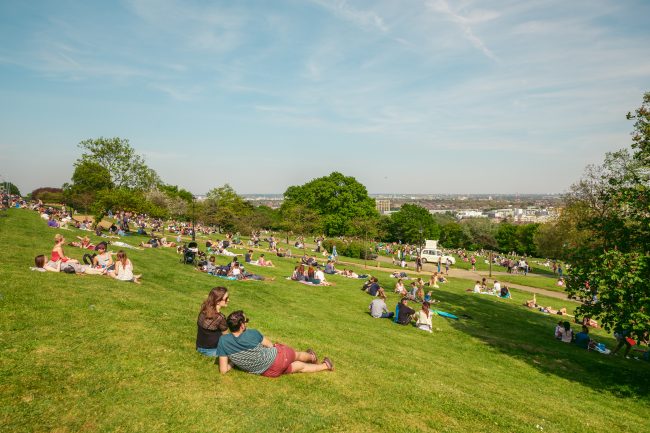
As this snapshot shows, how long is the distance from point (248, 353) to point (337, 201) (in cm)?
6873

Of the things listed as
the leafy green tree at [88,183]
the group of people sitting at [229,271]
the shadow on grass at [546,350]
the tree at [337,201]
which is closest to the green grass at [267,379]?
the shadow on grass at [546,350]

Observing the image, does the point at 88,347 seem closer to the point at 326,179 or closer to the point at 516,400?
the point at 516,400

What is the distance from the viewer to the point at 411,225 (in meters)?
89.2

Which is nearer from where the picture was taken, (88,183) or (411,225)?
(88,183)

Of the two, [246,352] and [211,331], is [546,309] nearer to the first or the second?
[246,352]

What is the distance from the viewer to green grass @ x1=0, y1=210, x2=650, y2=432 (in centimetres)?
591

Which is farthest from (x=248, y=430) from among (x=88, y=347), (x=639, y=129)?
(x=639, y=129)

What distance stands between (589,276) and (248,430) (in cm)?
1149

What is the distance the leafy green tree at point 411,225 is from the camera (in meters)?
89.2

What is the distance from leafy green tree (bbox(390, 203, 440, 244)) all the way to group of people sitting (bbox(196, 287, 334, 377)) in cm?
8216

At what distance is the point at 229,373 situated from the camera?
7.34m

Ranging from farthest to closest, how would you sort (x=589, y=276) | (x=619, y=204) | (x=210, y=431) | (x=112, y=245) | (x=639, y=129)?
(x=112, y=245) < (x=639, y=129) < (x=619, y=204) < (x=589, y=276) < (x=210, y=431)

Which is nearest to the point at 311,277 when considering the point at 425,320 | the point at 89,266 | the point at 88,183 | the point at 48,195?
the point at 425,320

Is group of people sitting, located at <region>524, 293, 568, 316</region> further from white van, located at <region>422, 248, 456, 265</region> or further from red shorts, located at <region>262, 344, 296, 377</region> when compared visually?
white van, located at <region>422, 248, 456, 265</region>
